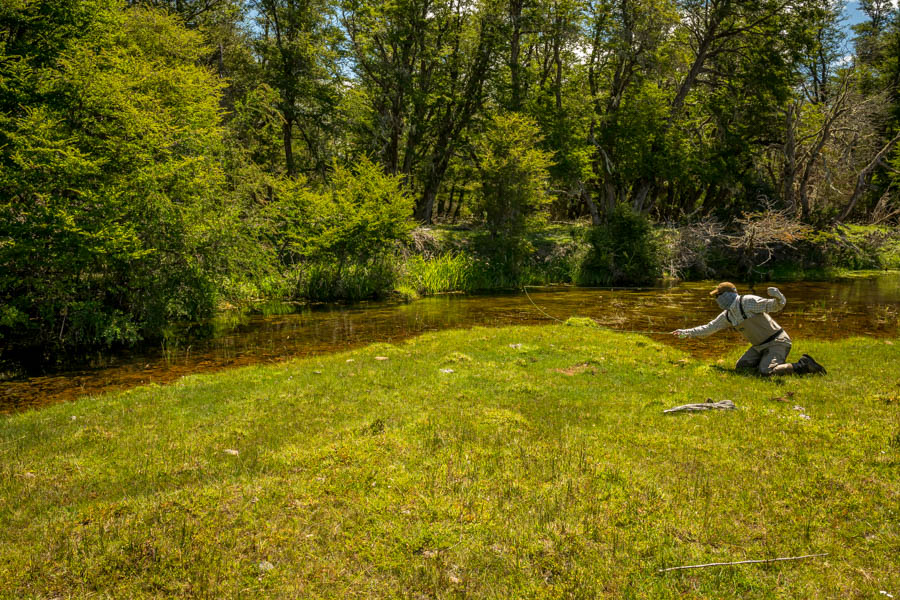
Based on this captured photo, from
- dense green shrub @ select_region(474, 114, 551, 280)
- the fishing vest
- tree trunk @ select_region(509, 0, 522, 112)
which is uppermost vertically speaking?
tree trunk @ select_region(509, 0, 522, 112)

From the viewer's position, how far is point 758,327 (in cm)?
953

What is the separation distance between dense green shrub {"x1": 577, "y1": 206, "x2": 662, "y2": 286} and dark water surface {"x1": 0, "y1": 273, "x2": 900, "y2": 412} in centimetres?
256

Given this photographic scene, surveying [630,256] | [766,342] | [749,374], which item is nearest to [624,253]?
[630,256]

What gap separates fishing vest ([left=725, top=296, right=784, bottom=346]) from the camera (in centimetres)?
943

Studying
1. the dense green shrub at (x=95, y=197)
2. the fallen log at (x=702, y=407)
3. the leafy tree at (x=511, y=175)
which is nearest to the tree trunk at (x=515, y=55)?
the leafy tree at (x=511, y=175)

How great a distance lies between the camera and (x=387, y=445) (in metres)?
6.41

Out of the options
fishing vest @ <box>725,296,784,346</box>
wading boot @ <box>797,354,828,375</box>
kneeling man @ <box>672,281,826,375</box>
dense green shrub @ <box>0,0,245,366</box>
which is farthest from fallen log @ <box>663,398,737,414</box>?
dense green shrub @ <box>0,0,245,366</box>

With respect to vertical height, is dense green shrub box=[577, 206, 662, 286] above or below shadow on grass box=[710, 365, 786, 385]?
above

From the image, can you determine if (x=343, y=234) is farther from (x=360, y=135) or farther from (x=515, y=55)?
(x=515, y=55)

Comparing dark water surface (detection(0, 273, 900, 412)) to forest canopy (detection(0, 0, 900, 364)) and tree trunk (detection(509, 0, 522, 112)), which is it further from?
tree trunk (detection(509, 0, 522, 112))

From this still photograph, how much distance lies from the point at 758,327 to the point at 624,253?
62.1 feet

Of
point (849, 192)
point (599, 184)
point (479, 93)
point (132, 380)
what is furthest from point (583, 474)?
point (849, 192)

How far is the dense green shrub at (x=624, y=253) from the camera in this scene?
27.7 metres

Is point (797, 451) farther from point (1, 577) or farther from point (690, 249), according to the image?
point (690, 249)
